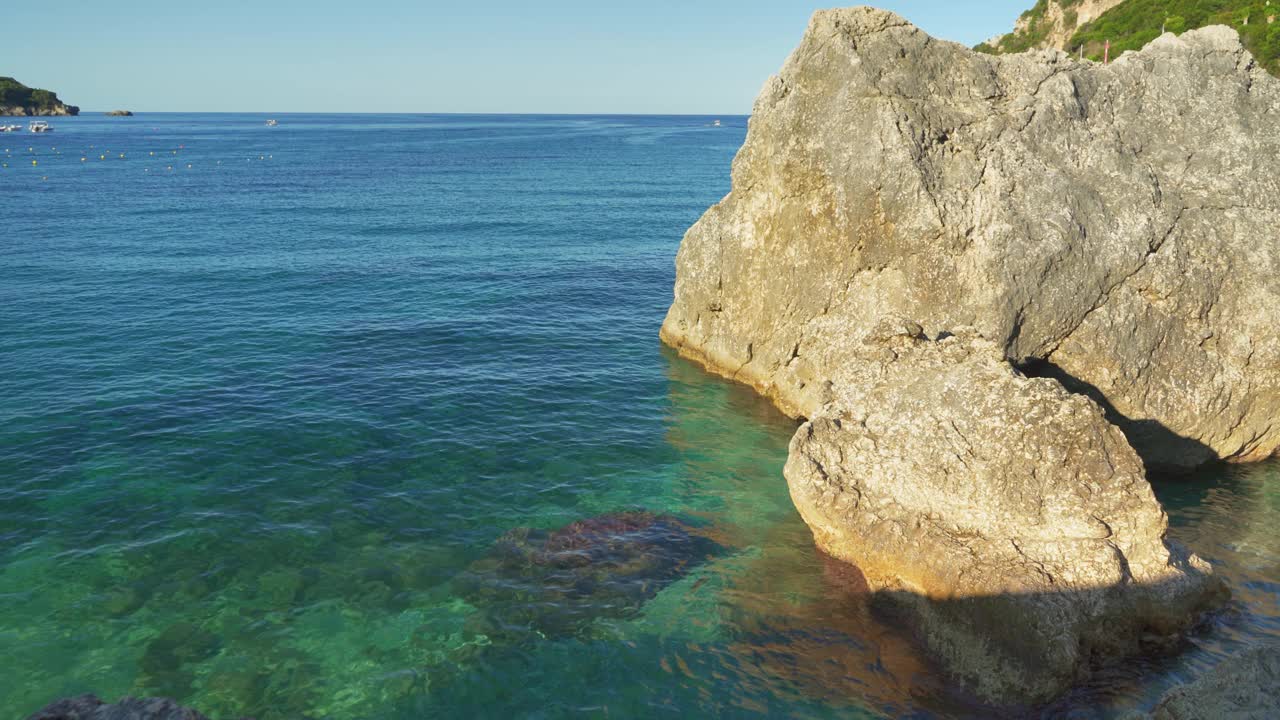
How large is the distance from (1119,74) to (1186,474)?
12682 millimetres

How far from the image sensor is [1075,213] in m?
22.5

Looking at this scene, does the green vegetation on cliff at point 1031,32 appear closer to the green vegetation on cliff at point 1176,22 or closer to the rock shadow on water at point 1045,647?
the green vegetation on cliff at point 1176,22

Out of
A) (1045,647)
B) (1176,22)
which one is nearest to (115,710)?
(1045,647)

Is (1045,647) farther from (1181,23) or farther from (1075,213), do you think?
(1181,23)

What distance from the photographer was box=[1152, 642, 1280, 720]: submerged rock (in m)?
9.27

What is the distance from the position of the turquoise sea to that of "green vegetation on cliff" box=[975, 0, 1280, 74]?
34446 mm

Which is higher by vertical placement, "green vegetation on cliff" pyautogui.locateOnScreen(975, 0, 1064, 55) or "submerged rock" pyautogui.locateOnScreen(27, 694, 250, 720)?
"green vegetation on cliff" pyautogui.locateOnScreen(975, 0, 1064, 55)

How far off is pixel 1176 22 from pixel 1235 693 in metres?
80.9

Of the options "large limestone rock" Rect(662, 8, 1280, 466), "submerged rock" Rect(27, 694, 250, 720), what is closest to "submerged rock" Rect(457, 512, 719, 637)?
"submerged rock" Rect(27, 694, 250, 720)

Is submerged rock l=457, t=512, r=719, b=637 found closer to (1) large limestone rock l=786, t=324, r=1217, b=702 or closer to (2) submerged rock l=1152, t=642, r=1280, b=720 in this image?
(1) large limestone rock l=786, t=324, r=1217, b=702

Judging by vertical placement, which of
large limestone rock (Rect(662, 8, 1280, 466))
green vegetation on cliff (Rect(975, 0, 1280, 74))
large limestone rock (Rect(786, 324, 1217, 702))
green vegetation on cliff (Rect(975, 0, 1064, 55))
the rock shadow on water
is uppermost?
green vegetation on cliff (Rect(975, 0, 1064, 55))

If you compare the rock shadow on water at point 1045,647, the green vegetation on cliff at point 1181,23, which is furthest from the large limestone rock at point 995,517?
the green vegetation on cliff at point 1181,23

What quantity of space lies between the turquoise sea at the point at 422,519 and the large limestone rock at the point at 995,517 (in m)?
0.88

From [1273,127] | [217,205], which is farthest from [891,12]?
[217,205]
